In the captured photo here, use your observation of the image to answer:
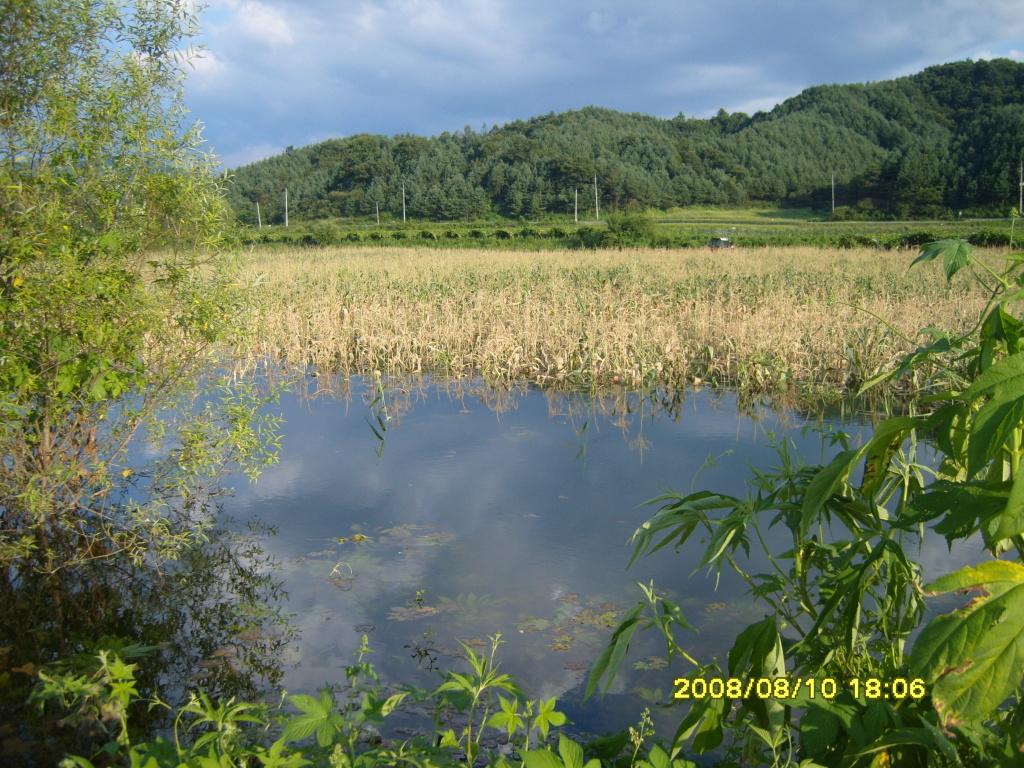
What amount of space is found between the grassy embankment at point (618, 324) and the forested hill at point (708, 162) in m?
53.0

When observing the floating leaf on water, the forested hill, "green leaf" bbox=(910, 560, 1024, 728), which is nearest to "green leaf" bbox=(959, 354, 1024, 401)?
"green leaf" bbox=(910, 560, 1024, 728)

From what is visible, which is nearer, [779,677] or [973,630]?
[973,630]

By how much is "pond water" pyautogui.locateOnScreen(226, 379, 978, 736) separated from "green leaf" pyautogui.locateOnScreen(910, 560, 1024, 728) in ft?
3.32

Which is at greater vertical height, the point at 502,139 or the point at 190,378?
the point at 502,139

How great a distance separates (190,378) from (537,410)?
154 inches

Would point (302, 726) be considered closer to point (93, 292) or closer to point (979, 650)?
point (979, 650)

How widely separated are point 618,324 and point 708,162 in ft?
283

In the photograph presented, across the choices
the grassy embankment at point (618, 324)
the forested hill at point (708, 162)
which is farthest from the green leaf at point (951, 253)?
the forested hill at point (708, 162)

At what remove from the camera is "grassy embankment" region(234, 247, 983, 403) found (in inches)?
339

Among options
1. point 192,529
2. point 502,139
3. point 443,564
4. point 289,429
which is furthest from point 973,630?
point 502,139

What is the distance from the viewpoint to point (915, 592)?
1726 mm

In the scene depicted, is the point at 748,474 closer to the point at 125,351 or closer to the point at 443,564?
the point at 443,564

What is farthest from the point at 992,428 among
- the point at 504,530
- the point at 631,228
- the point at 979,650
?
the point at 631,228

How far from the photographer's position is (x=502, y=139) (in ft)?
287
